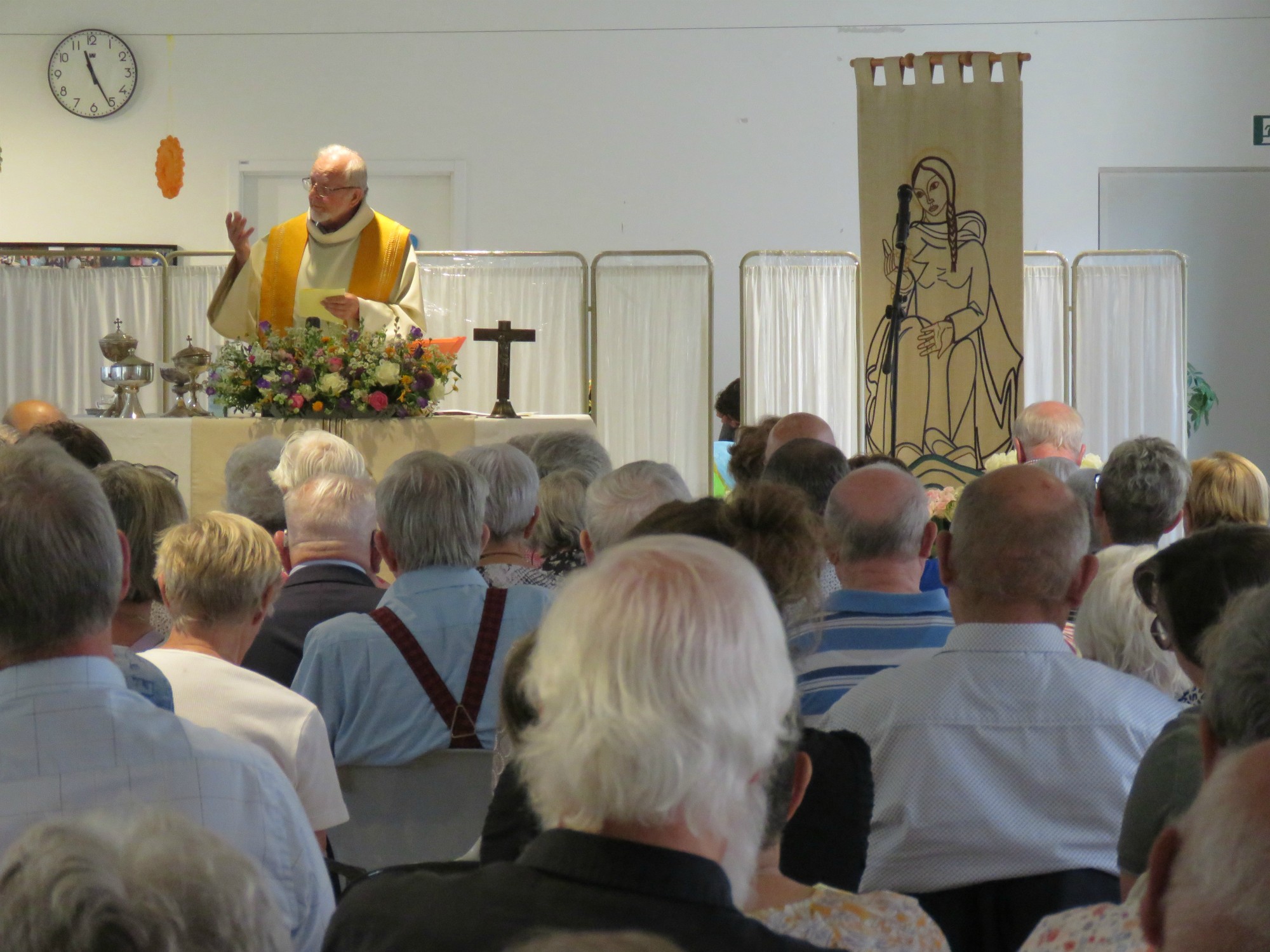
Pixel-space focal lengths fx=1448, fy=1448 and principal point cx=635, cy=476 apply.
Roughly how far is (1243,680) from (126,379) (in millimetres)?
6091

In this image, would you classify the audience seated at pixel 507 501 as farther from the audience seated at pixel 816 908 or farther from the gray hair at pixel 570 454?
the audience seated at pixel 816 908

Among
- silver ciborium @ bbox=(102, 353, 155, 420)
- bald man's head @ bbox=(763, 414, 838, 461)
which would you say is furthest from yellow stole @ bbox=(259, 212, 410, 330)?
bald man's head @ bbox=(763, 414, 838, 461)

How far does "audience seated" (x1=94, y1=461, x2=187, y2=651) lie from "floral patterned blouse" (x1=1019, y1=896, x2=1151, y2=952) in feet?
5.66

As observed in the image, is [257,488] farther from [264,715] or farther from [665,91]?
[665,91]

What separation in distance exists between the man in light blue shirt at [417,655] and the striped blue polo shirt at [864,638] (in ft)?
1.85

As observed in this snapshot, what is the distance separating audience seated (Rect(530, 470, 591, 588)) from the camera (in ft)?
12.5

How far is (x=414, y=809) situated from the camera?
2.82 meters

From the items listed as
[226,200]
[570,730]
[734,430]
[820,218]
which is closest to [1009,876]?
[570,730]

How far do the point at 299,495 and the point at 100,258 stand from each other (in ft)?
24.5

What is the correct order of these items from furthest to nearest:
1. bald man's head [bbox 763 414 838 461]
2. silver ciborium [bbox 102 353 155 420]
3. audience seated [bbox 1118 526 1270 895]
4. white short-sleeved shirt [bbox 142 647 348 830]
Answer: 1. silver ciborium [bbox 102 353 155 420]
2. bald man's head [bbox 763 414 838 461]
3. white short-sleeved shirt [bbox 142 647 348 830]
4. audience seated [bbox 1118 526 1270 895]

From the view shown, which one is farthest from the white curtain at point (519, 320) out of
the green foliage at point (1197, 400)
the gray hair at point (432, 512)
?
the gray hair at point (432, 512)

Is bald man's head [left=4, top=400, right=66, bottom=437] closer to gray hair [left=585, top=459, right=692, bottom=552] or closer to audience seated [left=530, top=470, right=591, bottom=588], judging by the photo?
audience seated [left=530, top=470, right=591, bottom=588]

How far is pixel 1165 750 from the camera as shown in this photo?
1.84 metres

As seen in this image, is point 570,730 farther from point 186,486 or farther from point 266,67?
point 266,67
